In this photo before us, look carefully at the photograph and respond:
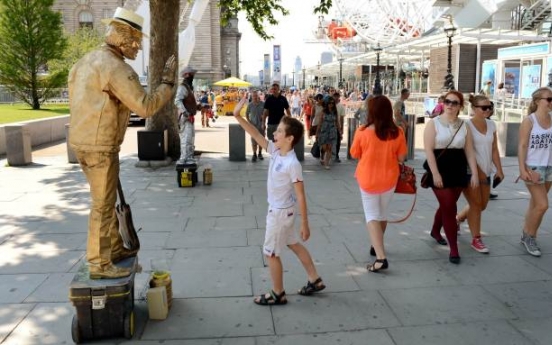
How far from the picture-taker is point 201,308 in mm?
4328

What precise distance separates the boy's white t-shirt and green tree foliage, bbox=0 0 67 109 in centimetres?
2807

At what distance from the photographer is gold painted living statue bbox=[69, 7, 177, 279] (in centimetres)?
353

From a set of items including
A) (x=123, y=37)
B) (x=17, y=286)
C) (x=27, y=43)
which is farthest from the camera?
(x=27, y=43)

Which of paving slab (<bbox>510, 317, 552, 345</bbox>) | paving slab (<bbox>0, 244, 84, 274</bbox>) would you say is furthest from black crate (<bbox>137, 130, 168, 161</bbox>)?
paving slab (<bbox>510, 317, 552, 345</bbox>)

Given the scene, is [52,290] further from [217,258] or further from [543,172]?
[543,172]

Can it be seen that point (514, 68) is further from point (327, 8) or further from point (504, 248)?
point (504, 248)

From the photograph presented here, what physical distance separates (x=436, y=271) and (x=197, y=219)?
3.39 meters

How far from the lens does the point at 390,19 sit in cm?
7081

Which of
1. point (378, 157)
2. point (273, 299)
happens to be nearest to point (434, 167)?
point (378, 157)

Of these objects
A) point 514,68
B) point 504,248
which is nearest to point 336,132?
point 504,248

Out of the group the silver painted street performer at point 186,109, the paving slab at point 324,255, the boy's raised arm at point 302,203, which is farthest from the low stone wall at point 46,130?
the boy's raised arm at point 302,203

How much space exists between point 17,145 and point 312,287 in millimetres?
9710

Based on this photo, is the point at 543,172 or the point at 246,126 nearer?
the point at 246,126

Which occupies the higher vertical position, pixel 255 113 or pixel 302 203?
pixel 255 113
